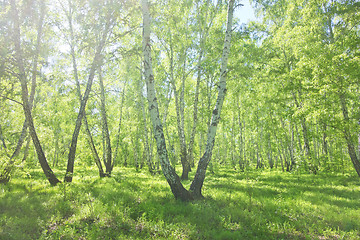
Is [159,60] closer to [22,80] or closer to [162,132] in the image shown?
[22,80]

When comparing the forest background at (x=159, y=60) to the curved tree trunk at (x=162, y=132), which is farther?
the forest background at (x=159, y=60)

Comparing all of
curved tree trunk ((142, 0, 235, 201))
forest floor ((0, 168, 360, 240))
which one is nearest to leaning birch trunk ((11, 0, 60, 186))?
forest floor ((0, 168, 360, 240))

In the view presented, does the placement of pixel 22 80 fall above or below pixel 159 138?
above

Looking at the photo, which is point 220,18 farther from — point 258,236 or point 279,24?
point 258,236

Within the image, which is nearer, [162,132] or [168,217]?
[168,217]

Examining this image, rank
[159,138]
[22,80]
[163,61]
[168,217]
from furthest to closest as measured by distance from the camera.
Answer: [163,61] → [22,80] → [159,138] → [168,217]

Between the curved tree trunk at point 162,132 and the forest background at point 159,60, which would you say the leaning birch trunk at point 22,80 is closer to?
the forest background at point 159,60

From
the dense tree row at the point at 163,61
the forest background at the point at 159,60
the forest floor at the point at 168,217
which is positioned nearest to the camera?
the forest floor at the point at 168,217

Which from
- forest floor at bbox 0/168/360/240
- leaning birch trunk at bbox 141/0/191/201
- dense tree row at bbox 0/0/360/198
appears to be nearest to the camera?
forest floor at bbox 0/168/360/240

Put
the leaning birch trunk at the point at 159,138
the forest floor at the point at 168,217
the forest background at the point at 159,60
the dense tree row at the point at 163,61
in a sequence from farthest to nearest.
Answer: the forest background at the point at 159,60 → the dense tree row at the point at 163,61 → the leaning birch trunk at the point at 159,138 → the forest floor at the point at 168,217

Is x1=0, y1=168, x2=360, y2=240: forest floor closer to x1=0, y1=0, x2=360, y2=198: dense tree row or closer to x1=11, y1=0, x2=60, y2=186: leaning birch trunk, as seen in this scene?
x1=0, y1=0, x2=360, y2=198: dense tree row

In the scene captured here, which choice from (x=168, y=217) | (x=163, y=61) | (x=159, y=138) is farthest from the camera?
(x=163, y=61)

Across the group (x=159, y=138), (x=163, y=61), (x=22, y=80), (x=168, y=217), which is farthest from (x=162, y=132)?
(x=163, y=61)

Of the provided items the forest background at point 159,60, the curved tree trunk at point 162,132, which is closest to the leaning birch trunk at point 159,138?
the curved tree trunk at point 162,132
